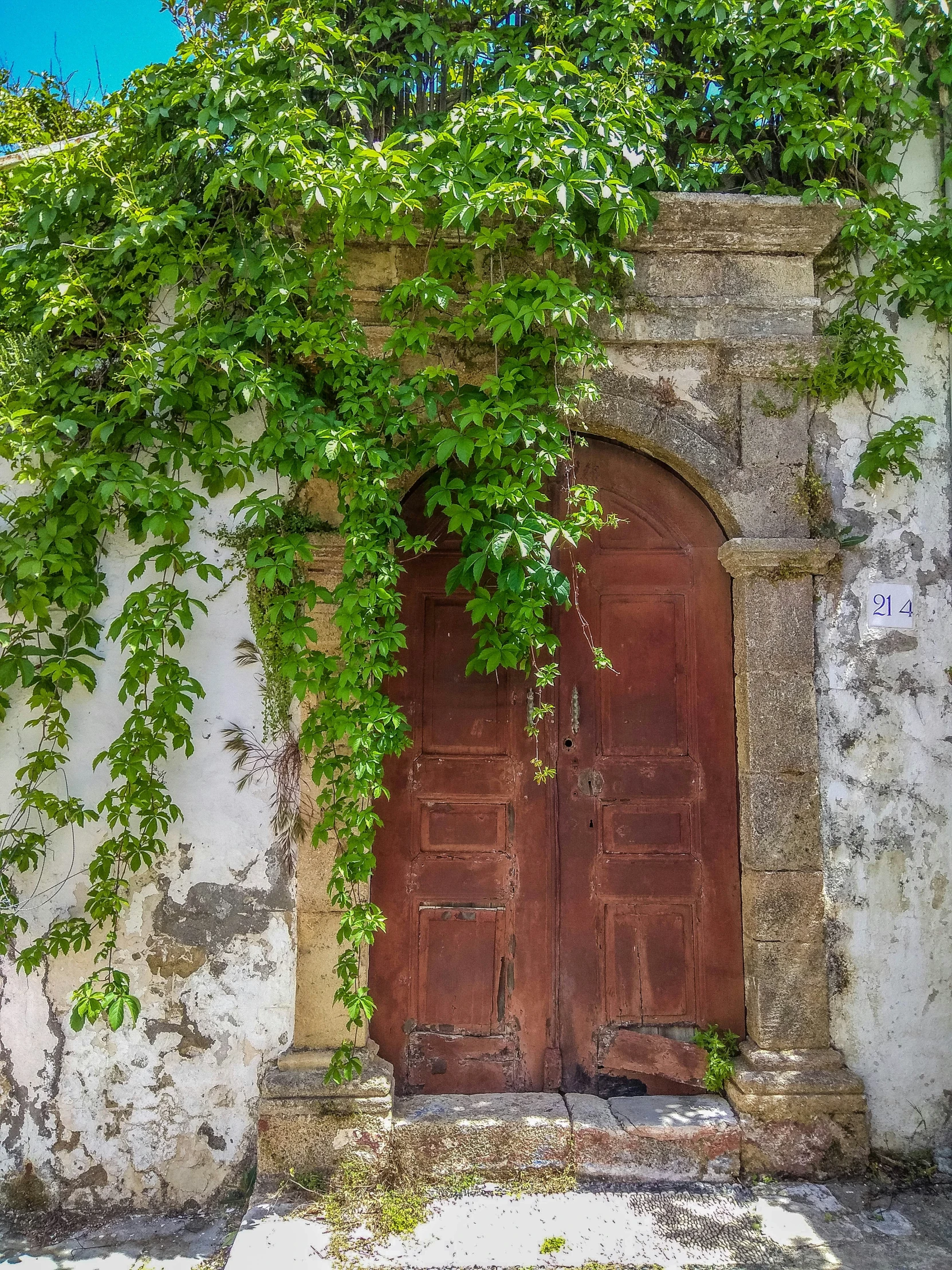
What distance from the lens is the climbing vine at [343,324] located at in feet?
9.49

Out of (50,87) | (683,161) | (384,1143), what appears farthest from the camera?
(50,87)

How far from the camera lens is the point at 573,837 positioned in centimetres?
332

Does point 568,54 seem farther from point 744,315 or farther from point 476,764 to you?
point 476,764

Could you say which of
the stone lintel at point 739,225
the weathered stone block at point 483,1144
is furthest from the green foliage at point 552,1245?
the stone lintel at point 739,225

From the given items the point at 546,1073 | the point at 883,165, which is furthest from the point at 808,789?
the point at 883,165

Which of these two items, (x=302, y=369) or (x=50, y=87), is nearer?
(x=302, y=369)

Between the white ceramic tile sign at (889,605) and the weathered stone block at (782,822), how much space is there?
0.69 metres

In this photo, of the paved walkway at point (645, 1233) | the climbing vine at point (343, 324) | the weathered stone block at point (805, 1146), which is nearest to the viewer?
the paved walkway at point (645, 1233)

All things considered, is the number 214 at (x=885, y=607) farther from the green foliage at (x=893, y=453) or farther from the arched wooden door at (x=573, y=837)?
the arched wooden door at (x=573, y=837)

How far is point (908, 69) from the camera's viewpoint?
3.55 meters

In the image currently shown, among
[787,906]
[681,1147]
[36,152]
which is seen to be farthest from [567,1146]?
[36,152]

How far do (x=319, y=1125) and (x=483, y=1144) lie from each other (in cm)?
58

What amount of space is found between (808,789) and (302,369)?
8.40 ft

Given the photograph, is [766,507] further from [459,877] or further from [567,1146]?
[567,1146]
